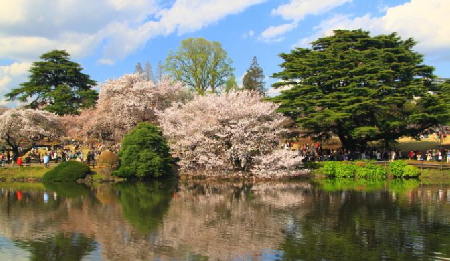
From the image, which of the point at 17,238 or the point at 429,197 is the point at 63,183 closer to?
the point at 17,238

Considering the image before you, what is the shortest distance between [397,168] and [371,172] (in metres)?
2.25

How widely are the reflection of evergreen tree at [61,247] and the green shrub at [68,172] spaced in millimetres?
20274

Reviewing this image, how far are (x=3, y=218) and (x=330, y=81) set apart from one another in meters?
31.9

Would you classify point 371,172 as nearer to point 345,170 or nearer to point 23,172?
point 345,170

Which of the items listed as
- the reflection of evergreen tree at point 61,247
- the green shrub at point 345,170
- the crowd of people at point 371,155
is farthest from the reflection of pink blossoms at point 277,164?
the reflection of evergreen tree at point 61,247

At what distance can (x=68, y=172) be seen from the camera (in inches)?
1435

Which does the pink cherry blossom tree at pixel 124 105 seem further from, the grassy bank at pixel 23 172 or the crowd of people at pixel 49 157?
the grassy bank at pixel 23 172

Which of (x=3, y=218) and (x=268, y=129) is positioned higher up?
(x=268, y=129)

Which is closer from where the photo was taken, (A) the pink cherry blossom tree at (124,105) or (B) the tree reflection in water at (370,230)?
(B) the tree reflection in water at (370,230)

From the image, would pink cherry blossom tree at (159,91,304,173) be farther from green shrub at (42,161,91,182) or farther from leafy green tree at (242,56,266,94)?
leafy green tree at (242,56,266,94)

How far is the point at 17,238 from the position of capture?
1688 cm

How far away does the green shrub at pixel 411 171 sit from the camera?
3572cm

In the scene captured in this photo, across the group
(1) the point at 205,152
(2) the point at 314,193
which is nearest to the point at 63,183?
(1) the point at 205,152

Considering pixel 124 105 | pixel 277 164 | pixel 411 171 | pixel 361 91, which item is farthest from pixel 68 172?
pixel 411 171
